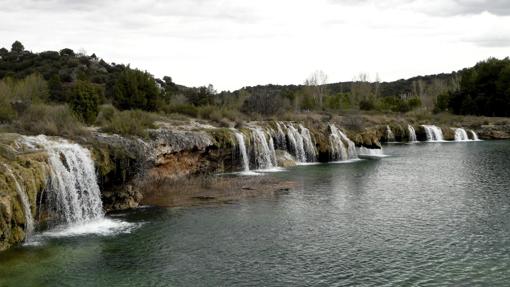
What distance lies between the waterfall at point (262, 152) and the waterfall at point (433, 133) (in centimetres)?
3842

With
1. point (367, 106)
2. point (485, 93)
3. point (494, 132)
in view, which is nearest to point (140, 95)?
point (494, 132)

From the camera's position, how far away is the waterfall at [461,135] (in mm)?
71438

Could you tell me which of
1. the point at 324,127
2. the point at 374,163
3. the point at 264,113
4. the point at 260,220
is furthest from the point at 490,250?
the point at 264,113

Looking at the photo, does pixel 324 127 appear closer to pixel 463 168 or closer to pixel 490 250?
pixel 463 168

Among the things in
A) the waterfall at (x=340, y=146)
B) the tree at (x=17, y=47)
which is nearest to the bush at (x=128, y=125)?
the waterfall at (x=340, y=146)

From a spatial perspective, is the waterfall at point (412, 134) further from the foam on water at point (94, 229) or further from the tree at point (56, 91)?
the foam on water at point (94, 229)

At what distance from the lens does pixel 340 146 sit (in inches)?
1826

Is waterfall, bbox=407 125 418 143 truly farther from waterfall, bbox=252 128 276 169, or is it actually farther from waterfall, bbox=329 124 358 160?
waterfall, bbox=252 128 276 169

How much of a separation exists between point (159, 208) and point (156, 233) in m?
4.81

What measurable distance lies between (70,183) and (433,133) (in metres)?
59.9

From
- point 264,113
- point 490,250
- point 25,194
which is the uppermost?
point 264,113

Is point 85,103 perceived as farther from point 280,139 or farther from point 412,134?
point 412,134

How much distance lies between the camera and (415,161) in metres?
44.6

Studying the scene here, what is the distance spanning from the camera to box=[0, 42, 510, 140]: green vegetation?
29656 mm
